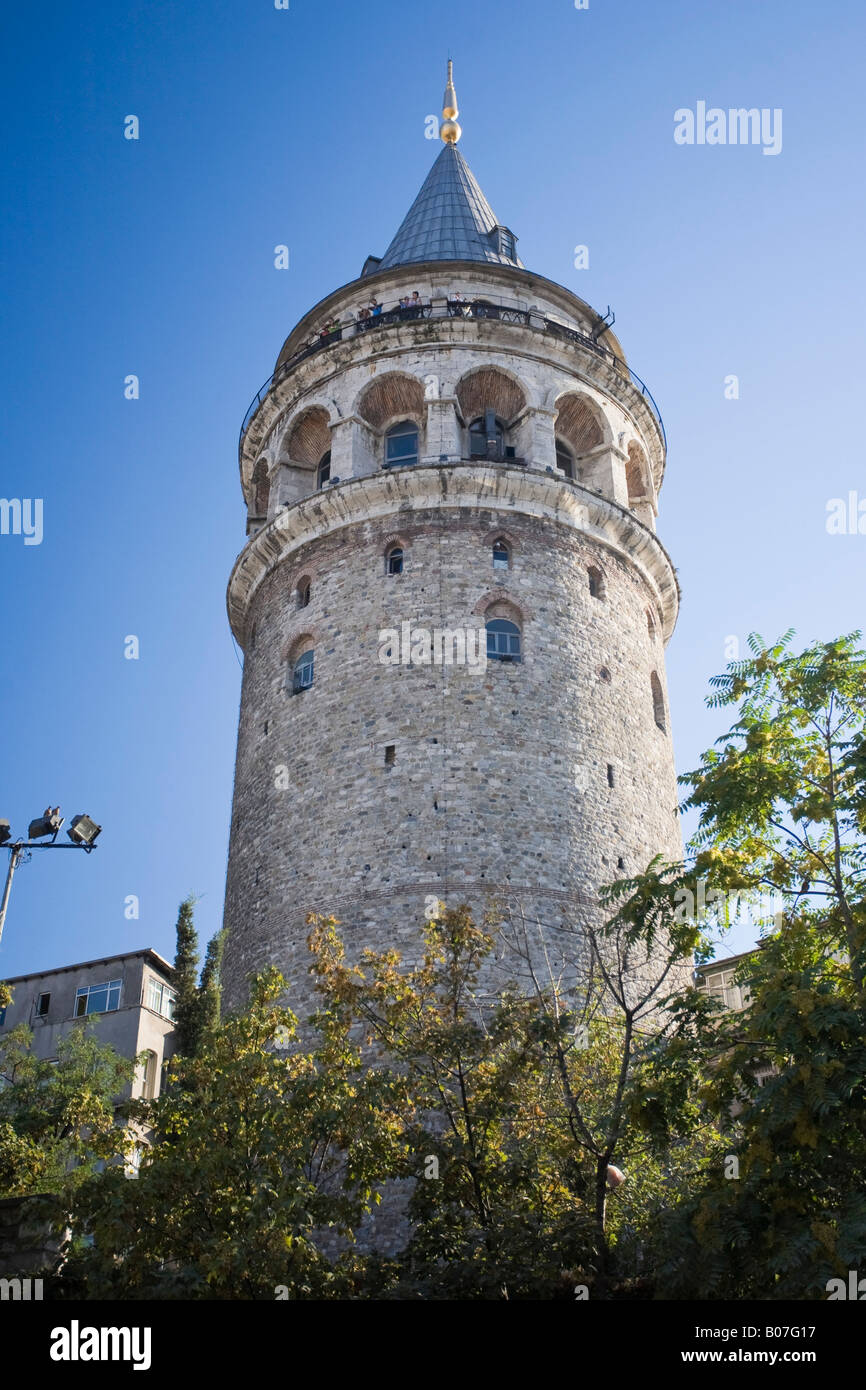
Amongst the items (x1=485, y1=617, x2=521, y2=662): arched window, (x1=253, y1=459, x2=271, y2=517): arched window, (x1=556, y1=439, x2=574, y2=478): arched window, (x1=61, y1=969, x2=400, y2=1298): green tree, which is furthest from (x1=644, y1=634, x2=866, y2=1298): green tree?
(x1=253, y1=459, x2=271, y2=517): arched window

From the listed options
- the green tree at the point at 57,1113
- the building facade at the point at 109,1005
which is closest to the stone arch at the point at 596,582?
the green tree at the point at 57,1113

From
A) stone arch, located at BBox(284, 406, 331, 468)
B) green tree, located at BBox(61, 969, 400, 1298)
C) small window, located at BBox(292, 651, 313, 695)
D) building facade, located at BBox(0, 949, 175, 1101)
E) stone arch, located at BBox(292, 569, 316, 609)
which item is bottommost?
green tree, located at BBox(61, 969, 400, 1298)

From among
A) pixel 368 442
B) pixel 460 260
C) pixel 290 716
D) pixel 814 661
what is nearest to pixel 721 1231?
pixel 814 661

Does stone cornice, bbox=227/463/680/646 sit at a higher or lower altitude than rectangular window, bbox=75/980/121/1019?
higher

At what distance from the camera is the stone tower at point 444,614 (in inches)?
887

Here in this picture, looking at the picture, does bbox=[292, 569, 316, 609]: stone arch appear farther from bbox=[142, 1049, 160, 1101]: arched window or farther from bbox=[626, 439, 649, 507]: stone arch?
bbox=[142, 1049, 160, 1101]: arched window

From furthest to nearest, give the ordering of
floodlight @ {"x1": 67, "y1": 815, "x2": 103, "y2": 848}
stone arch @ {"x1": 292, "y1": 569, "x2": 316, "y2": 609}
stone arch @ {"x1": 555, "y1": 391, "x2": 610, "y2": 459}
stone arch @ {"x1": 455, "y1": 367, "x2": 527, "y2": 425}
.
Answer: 1. stone arch @ {"x1": 555, "y1": 391, "x2": 610, "y2": 459}
2. stone arch @ {"x1": 455, "y1": 367, "x2": 527, "y2": 425}
3. stone arch @ {"x1": 292, "y1": 569, "x2": 316, "y2": 609}
4. floodlight @ {"x1": 67, "y1": 815, "x2": 103, "y2": 848}

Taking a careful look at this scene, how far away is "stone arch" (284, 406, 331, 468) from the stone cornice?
2.57m

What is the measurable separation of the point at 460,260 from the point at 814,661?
18790 mm

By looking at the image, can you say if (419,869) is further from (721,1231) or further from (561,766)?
(721,1231)

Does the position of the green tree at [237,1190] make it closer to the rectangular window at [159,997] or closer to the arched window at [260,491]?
the arched window at [260,491]

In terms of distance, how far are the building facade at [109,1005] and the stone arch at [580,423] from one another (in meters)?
16.0

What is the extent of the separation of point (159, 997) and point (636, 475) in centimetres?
1758

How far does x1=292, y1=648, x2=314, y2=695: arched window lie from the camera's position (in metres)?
25.7
